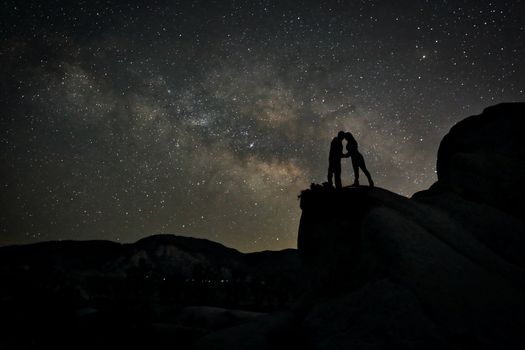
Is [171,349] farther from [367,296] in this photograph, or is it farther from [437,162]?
Answer: [437,162]

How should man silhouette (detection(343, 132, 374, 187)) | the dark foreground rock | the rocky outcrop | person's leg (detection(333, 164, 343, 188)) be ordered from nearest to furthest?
the dark foreground rock < person's leg (detection(333, 164, 343, 188)) < man silhouette (detection(343, 132, 374, 187)) < the rocky outcrop

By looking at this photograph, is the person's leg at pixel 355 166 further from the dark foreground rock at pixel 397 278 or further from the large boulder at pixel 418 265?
the large boulder at pixel 418 265

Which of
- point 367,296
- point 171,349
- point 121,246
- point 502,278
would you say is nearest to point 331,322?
point 367,296

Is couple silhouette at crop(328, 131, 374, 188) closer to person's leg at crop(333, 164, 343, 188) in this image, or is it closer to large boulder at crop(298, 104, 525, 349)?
person's leg at crop(333, 164, 343, 188)

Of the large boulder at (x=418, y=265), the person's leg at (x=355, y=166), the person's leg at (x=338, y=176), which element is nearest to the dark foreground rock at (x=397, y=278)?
the large boulder at (x=418, y=265)

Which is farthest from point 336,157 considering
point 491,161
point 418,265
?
point 491,161

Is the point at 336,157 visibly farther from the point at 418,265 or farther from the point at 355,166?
the point at 418,265

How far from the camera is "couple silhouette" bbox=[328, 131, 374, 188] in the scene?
14.1 meters

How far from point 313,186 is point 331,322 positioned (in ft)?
18.6

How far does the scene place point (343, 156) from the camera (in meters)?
14.3

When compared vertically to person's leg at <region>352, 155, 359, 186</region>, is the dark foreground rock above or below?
below

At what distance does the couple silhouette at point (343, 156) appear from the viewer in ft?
46.3

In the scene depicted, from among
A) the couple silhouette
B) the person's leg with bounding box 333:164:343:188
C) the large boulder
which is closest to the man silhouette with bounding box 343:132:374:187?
the couple silhouette

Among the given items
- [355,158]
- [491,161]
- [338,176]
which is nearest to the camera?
[338,176]
